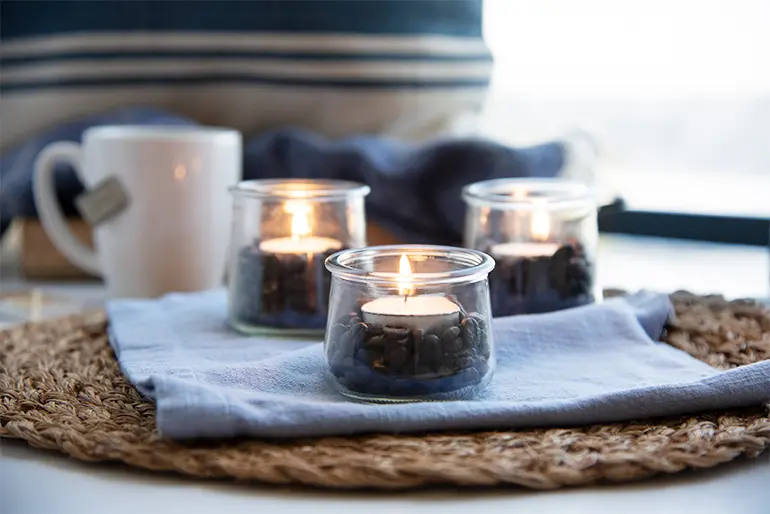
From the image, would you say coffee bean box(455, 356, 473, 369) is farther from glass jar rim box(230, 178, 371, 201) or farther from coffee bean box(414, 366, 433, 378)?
glass jar rim box(230, 178, 371, 201)

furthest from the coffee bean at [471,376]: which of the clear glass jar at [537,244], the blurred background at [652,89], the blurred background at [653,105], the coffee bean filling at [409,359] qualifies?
the blurred background at [652,89]

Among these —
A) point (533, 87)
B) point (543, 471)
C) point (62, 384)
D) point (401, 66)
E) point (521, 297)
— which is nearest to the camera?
point (543, 471)

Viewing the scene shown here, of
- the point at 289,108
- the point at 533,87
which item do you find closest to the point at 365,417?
the point at 289,108

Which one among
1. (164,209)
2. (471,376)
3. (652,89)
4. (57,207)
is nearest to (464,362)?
(471,376)

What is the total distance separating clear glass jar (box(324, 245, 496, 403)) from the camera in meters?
0.45

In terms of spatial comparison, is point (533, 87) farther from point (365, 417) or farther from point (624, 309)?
point (365, 417)

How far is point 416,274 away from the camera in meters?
0.46

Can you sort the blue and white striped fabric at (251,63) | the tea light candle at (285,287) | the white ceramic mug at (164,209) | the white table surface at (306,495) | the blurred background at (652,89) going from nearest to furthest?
the white table surface at (306,495) → the tea light candle at (285,287) → the white ceramic mug at (164,209) → the blue and white striped fabric at (251,63) → the blurred background at (652,89)

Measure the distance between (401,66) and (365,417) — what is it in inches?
25.7

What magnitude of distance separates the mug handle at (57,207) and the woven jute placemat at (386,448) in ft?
1.11

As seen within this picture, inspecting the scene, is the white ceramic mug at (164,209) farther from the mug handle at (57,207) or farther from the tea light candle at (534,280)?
the tea light candle at (534,280)

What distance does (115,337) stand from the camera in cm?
57

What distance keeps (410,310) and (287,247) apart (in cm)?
17

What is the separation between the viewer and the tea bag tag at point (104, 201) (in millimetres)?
769
